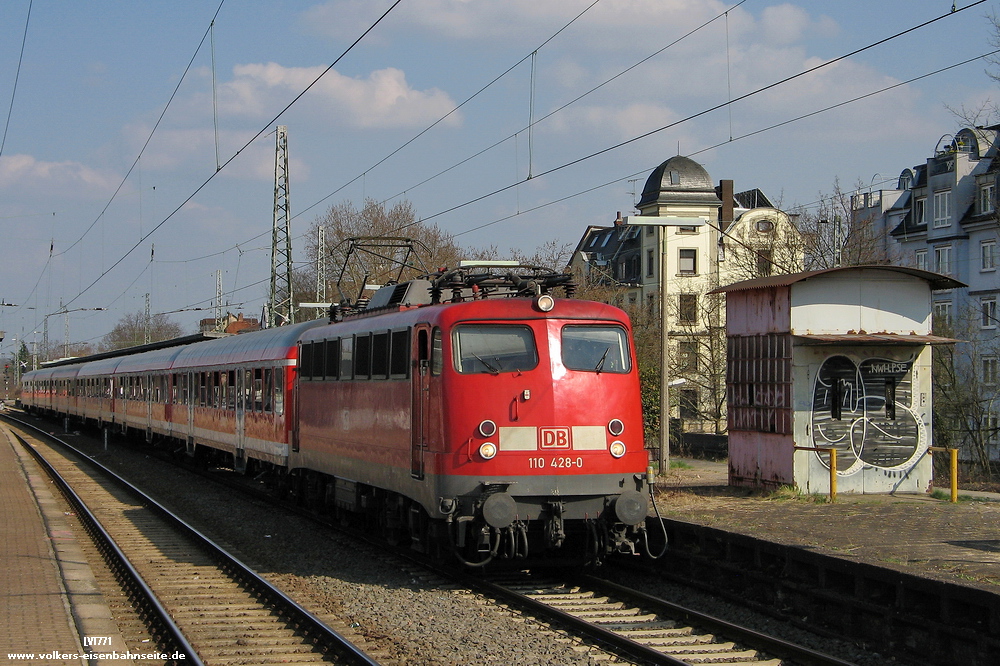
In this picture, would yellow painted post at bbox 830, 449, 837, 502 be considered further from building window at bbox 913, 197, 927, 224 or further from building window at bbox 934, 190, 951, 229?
building window at bbox 913, 197, 927, 224

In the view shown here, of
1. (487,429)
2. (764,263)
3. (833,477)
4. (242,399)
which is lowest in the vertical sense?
(833,477)

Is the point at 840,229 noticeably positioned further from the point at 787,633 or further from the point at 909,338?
the point at 787,633

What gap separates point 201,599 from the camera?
38.7 feet

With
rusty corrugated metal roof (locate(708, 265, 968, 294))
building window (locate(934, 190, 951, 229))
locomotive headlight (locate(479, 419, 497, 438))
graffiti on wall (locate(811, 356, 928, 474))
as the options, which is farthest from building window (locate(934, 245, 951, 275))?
locomotive headlight (locate(479, 419, 497, 438))

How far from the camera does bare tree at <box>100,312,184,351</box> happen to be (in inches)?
3780

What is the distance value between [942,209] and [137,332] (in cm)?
6914

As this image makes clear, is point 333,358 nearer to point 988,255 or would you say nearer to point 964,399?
point 964,399

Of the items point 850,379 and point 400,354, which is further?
point 850,379

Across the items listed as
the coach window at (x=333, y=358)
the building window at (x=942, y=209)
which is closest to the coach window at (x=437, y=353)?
the coach window at (x=333, y=358)

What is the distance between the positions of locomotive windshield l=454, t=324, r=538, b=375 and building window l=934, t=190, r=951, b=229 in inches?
1813

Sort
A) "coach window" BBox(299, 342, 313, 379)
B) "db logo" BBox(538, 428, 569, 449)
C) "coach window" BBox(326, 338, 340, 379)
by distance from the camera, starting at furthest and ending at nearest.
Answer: "coach window" BBox(299, 342, 313, 379)
"coach window" BBox(326, 338, 340, 379)
"db logo" BBox(538, 428, 569, 449)

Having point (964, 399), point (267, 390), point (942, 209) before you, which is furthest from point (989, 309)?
point (267, 390)

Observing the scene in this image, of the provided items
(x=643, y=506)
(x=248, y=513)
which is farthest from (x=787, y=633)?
(x=248, y=513)

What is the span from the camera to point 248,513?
19.6 m
